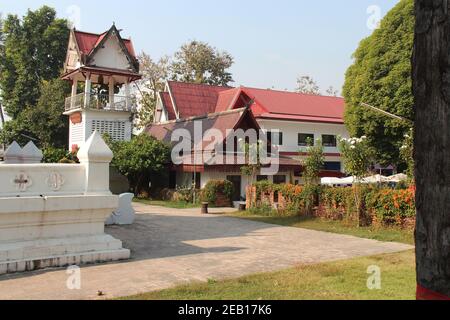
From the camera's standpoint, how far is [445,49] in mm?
2307

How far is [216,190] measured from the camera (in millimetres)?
23047

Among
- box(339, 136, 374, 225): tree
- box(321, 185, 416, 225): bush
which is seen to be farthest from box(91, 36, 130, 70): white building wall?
box(339, 136, 374, 225): tree

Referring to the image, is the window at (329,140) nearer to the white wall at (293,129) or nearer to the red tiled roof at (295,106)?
the white wall at (293,129)

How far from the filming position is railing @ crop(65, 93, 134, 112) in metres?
27.0

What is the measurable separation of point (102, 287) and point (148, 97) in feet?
116

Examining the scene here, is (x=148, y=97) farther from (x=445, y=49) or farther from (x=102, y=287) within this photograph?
(x=445, y=49)

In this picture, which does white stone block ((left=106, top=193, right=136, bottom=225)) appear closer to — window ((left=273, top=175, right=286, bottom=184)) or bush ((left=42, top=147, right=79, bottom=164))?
bush ((left=42, top=147, right=79, bottom=164))

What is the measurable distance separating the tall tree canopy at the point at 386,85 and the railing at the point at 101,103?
1325 cm

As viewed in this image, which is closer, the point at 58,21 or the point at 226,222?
the point at 226,222

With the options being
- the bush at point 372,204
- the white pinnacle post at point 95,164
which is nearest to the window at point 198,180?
the bush at point 372,204

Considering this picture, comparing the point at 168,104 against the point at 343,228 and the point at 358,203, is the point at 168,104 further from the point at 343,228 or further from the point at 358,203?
the point at 343,228

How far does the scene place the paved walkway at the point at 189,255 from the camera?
21.9 ft

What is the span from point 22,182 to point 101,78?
2089cm
